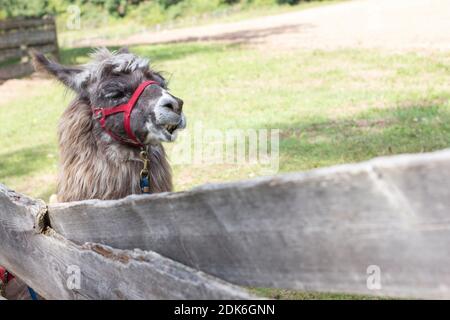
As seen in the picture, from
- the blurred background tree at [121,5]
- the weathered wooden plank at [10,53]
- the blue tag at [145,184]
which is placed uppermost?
the blurred background tree at [121,5]

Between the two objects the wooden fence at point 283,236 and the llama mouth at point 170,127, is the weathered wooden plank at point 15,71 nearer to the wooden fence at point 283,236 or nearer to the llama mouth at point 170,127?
the llama mouth at point 170,127

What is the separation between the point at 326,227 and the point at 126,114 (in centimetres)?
254

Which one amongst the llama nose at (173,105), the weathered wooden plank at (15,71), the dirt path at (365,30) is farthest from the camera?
the weathered wooden plank at (15,71)

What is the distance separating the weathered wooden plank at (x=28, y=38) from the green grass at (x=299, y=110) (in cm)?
402

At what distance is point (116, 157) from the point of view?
4004 mm

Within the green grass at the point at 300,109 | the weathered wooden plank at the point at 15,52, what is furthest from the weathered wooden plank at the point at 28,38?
the green grass at the point at 300,109

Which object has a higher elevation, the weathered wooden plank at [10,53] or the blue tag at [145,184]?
the weathered wooden plank at [10,53]

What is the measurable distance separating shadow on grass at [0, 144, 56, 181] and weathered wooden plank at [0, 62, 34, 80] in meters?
11.9

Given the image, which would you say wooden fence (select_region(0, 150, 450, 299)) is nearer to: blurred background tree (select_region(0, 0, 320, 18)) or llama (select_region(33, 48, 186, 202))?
llama (select_region(33, 48, 186, 202))

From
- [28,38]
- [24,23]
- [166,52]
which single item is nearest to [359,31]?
[166,52]

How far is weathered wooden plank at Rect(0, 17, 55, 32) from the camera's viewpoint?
22.8 m

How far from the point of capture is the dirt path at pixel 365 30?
18516 mm

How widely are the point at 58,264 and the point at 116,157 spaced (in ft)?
4.69

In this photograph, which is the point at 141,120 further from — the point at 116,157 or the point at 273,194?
the point at 273,194
